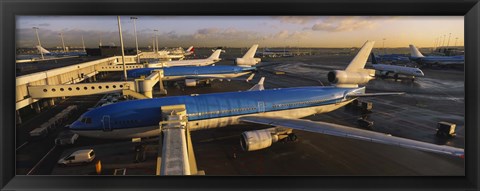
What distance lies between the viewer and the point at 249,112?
2031cm

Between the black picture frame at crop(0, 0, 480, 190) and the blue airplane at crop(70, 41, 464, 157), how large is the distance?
317 centimetres

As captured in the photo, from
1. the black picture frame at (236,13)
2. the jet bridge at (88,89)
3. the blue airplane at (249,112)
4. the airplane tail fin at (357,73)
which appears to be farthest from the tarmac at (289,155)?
the airplane tail fin at (357,73)

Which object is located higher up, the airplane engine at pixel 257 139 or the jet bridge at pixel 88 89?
the jet bridge at pixel 88 89

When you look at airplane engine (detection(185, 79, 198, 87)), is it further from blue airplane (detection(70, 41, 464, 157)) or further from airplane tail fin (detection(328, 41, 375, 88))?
airplane tail fin (detection(328, 41, 375, 88))

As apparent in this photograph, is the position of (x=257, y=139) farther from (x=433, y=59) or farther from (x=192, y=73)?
(x=433, y=59)

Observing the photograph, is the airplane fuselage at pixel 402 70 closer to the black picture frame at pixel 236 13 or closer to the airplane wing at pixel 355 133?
the airplane wing at pixel 355 133

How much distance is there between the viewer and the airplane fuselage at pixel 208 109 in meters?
17.4

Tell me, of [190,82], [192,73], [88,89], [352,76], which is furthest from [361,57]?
[192,73]

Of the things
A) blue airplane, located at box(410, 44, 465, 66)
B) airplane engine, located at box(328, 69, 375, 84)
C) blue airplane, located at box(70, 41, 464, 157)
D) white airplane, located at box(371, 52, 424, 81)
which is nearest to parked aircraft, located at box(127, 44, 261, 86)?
blue airplane, located at box(70, 41, 464, 157)

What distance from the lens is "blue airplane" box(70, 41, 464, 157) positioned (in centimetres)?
1728

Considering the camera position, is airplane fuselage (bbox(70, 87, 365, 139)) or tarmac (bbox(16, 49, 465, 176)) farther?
airplane fuselage (bbox(70, 87, 365, 139))

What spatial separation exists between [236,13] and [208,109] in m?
10.3
